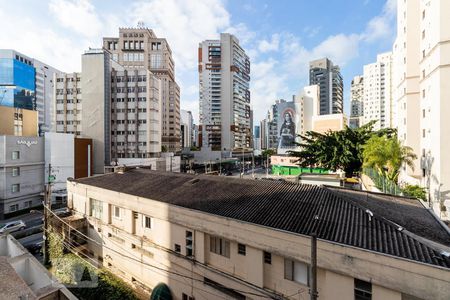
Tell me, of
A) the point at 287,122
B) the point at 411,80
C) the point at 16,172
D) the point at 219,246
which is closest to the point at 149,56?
the point at 16,172

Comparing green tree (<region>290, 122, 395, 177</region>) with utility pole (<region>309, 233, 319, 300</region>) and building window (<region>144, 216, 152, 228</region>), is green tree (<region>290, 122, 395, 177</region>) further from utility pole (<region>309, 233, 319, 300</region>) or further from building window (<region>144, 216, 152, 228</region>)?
utility pole (<region>309, 233, 319, 300</region>)

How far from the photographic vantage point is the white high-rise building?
2477 cm

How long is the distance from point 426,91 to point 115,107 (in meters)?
60.6

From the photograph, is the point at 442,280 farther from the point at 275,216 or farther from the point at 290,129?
the point at 290,129

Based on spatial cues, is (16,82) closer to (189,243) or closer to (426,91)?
(189,243)

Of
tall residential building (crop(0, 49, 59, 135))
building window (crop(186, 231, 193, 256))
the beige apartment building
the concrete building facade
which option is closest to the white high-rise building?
the beige apartment building

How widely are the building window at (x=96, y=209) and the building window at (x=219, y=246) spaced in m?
13.1

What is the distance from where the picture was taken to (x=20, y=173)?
3853cm

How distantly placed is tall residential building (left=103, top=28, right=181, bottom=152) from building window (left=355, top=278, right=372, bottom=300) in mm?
77861

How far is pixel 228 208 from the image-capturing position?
15008 mm

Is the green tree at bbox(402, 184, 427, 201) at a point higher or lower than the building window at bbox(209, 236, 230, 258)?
higher

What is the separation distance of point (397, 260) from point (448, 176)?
72.8ft

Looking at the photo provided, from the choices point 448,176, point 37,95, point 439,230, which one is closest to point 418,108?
point 448,176

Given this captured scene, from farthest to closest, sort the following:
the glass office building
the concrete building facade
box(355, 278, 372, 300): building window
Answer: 1. the glass office building
2. the concrete building facade
3. box(355, 278, 372, 300): building window
